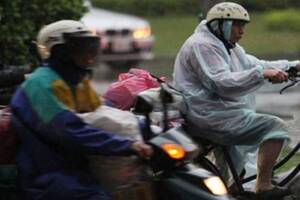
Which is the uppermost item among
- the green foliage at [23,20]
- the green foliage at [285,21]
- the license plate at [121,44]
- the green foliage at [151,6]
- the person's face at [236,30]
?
the person's face at [236,30]

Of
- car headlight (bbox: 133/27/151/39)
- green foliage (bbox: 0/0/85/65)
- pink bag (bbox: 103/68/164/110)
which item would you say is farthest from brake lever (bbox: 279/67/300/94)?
car headlight (bbox: 133/27/151/39)

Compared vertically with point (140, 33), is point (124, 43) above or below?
below

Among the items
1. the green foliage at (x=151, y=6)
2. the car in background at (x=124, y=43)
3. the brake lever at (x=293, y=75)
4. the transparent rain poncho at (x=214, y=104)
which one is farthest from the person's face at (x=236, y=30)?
the green foliage at (x=151, y=6)

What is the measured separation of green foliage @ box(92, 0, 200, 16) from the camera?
2977 cm

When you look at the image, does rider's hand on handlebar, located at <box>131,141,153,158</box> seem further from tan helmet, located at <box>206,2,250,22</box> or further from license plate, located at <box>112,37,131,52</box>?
license plate, located at <box>112,37,131,52</box>

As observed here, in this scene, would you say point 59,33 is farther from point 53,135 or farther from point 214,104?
point 214,104

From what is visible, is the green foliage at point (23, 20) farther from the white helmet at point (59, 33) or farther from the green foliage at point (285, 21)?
the green foliage at point (285, 21)

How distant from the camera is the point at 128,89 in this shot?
5.93m

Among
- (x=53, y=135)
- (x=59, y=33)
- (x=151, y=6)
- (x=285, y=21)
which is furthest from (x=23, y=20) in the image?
(x=151, y=6)

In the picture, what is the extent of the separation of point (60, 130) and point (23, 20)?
5.12 meters

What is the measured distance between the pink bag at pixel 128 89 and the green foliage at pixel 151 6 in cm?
2350

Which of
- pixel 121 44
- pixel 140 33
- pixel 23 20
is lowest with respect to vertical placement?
pixel 121 44

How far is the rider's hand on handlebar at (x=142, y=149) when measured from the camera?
4164 millimetres

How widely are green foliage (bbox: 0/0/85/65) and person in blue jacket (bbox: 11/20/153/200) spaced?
4.55 meters
